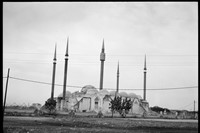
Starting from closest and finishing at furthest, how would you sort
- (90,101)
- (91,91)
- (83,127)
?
1. (83,127)
2. (90,101)
3. (91,91)

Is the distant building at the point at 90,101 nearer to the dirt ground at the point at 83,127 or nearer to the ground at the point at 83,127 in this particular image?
the ground at the point at 83,127

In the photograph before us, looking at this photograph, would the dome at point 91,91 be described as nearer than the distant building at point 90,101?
No

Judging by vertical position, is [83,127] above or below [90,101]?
above

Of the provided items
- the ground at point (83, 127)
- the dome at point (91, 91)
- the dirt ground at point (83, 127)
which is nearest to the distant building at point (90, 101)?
the dome at point (91, 91)

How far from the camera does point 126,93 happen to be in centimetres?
7350

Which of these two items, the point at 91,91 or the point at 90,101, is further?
the point at 91,91

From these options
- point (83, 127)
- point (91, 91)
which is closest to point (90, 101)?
point (91, 91)

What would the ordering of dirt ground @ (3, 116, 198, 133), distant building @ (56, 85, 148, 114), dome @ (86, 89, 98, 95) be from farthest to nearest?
dome @ (86, 89, 98, 95)
distant building @ (56, 85, 148, 114)
dirt ground @ (3, 116, 198, 133)

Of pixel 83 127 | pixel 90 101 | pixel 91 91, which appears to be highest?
pixel 91 91

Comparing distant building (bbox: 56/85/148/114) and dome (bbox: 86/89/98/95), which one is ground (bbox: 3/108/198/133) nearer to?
distant building (bbox: 56/85/148/114)

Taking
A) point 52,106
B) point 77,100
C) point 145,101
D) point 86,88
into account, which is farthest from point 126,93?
point 52,106

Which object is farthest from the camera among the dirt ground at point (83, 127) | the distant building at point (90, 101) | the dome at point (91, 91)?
the dome at point (91, 91)

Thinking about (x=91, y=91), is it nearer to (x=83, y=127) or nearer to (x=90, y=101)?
(x=90, y=101)

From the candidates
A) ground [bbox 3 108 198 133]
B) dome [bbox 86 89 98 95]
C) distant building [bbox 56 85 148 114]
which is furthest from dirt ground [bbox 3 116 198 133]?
dome [bbox 86 89 98 95]
